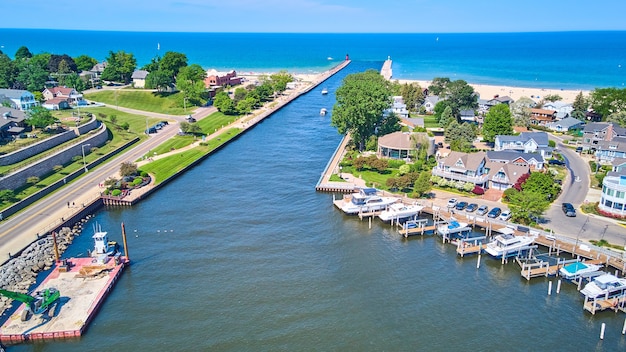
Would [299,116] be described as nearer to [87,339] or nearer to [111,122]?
[111,122]

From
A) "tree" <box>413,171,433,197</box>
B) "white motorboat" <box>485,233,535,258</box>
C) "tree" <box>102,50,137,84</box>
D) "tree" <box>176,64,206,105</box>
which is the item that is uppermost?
"tree" <box>102,50,137,84</box>

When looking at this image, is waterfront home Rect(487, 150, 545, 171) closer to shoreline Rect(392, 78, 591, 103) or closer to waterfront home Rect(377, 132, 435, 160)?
waterfront home Rect(377, 132, 435, 160)

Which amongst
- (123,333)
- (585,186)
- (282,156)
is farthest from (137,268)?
(585,186)

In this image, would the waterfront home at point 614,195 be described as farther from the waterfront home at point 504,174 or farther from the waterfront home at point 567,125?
the waterfront home at point 567,125

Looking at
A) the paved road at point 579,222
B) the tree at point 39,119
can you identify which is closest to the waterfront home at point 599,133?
the paved road at point 579,222

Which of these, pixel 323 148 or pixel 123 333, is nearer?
pixel 123 333

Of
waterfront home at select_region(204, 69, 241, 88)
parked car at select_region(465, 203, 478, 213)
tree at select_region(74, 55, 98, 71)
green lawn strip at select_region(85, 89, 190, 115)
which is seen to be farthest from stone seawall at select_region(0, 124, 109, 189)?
tree at select_region(74, 55, 98, 71)
